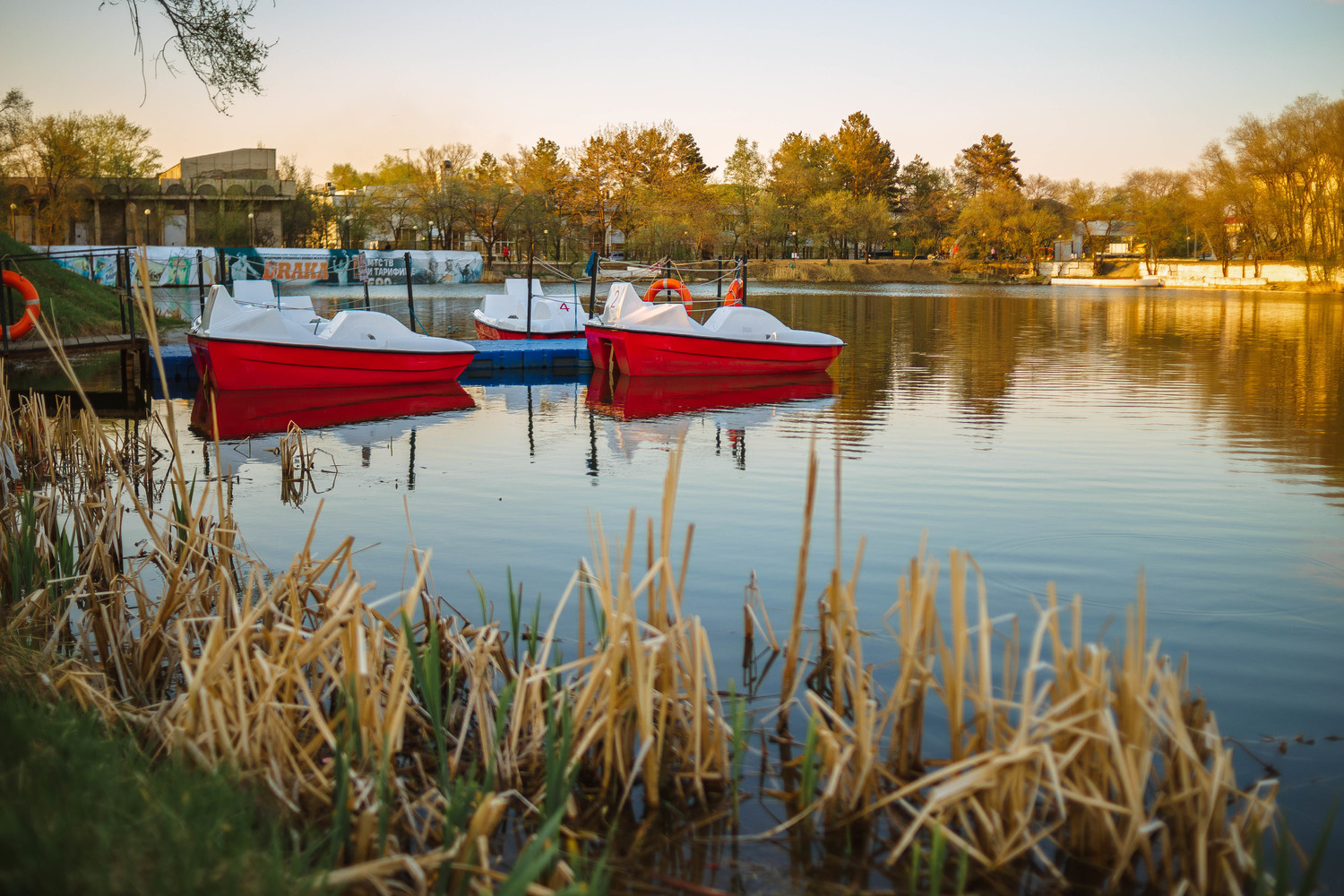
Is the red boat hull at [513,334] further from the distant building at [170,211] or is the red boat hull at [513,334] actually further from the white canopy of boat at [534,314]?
the distant building at [170,211]

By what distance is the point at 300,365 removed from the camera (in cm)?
1861

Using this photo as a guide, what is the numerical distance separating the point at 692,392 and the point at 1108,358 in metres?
12.3

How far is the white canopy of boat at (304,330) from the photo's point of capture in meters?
18.0

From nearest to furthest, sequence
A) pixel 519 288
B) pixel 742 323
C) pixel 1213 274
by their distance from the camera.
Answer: pixel 742 323 → pixel 519 288 → pixel 1213 274

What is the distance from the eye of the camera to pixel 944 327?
38.2 m

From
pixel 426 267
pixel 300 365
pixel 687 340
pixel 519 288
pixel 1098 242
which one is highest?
pixel 1098 242

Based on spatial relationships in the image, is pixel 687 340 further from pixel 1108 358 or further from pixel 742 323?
pixel 1108 358

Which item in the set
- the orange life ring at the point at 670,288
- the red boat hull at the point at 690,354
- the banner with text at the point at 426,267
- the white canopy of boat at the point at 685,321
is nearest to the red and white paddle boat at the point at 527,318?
the orange life ring at the point at 670,288

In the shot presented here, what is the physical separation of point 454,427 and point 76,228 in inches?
2408

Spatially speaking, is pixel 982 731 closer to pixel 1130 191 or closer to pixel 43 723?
pixel 43 723

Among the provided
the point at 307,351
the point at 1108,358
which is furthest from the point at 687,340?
the point at 1108,358

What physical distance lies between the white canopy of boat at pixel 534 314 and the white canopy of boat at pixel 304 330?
737 centimetres

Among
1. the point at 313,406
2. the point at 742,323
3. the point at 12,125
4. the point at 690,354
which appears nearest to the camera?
the point at 313,406

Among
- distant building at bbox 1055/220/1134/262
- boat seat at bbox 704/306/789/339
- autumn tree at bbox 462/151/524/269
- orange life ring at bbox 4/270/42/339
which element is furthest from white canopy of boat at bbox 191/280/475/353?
distant building at bbox 1055/220/1134/262
